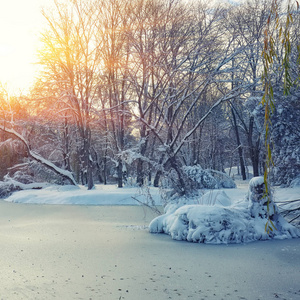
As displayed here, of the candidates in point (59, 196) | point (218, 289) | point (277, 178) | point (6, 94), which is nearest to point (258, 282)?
point (218, 289)

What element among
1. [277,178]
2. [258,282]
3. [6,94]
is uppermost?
[6,94]

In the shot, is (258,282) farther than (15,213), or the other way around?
(15,213)

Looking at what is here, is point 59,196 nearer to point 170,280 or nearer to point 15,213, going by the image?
point 15,213

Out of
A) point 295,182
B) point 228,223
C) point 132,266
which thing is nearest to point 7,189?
point 295,182

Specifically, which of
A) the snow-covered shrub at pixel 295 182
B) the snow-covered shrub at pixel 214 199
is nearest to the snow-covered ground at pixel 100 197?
the snow-covered shrub at pixel 295 182

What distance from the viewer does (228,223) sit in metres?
7.86

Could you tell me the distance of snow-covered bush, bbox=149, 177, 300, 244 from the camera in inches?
307

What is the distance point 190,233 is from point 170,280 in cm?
277

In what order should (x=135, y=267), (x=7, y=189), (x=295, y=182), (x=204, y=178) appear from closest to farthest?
(x=135, y=267) < (x=295, y=182) < (x=204, y=178) < (x=7, y=189)

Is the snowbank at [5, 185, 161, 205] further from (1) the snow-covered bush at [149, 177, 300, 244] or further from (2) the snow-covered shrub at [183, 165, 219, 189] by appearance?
(1) the snow-covered bush at [149, 177, 300, 244]

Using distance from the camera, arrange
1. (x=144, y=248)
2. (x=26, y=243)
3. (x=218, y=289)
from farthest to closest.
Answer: (x=26, y=243) < (x=144, y=248) < (x=218, y=289)

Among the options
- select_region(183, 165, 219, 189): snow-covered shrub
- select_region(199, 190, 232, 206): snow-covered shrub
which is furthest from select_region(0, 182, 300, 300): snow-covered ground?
select_region(183, 165, 219, 189): snow-covered shrub

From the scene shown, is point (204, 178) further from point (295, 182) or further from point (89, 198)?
point (89, 198)

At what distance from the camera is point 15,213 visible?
44.2 feet
